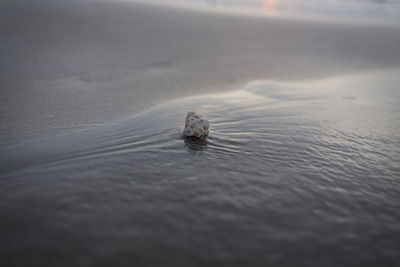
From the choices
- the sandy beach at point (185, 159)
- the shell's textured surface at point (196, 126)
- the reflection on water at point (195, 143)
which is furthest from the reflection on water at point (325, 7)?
the reflection on water at point (195, 143)

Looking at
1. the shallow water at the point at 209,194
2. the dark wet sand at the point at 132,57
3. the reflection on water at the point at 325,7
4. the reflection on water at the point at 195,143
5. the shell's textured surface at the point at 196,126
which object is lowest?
the shallow water at the point at 209,194

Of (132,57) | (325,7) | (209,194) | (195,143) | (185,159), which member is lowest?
(209,194)

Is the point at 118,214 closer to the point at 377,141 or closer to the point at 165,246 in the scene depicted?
the point at 165,246

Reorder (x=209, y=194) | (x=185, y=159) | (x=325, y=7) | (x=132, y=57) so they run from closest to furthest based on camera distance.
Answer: (x=209, y=194) → (x=185, y=159) → (x=132, y=57) → (x=325, y=7)

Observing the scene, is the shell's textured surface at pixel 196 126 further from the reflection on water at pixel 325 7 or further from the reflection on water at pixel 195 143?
the reflection on water at pixel 325 7

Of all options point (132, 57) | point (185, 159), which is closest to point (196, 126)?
point (185, 159)

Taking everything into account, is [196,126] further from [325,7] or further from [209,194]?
[325,7]
